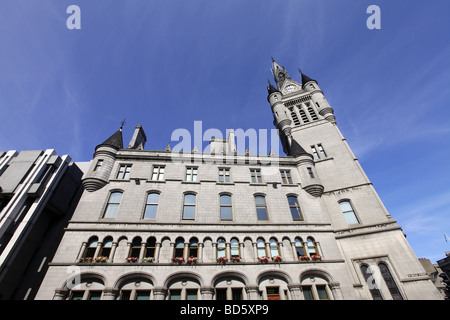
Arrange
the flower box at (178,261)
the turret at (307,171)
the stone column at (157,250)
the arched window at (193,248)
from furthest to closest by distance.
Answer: the turret at (307,171) < the arched window at (193,248) < the stone column at (157,250) < the flower box at (178,261)

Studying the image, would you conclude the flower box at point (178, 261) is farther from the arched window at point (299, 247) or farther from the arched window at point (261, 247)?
the arched window at point (299, 247)

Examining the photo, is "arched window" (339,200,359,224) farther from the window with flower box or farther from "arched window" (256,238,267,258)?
the window with flower box

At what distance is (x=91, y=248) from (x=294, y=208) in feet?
57.2

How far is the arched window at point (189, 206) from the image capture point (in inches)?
704

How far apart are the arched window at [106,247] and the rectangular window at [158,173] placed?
21.2ft

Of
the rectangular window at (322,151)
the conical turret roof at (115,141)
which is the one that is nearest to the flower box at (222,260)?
the conical turret roof at (115,141)

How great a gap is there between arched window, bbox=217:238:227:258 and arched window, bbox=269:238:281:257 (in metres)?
3.84

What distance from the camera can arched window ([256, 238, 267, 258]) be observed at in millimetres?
16498

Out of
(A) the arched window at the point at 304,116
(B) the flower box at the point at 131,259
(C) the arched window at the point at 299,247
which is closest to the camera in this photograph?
(B) the flower box at the point at 131,259

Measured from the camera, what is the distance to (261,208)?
19125mm

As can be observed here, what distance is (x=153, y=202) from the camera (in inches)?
720

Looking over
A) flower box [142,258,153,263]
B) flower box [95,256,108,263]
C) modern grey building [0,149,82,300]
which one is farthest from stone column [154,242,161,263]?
modern grey building [0,149,82,300]

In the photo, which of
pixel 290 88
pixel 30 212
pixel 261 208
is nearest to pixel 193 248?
pixel 261 208
